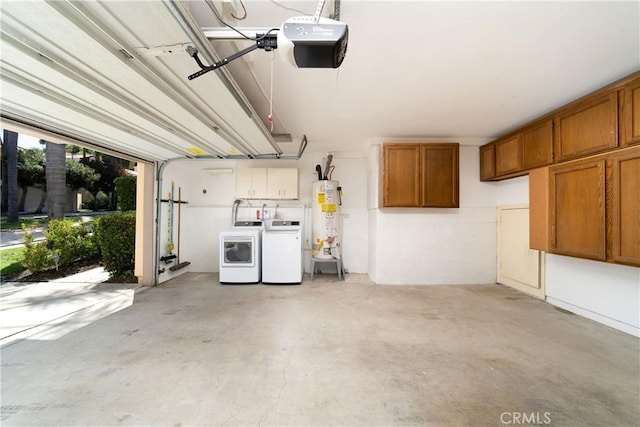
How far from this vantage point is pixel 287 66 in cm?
199

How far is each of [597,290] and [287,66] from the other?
13.6 ft

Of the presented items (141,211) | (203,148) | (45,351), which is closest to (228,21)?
(203,148)

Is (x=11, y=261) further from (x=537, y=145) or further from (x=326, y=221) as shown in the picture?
(x=537, y=145)

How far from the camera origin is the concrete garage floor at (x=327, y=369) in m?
1.33

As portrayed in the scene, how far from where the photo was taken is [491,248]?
3.92 m

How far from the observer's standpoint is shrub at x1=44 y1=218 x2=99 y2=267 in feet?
13.8

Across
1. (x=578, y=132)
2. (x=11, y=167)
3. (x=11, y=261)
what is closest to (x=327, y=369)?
(x=578, y=132)

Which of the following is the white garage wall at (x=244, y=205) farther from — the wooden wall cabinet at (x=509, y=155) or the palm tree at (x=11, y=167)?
the palm tree at (x=11, y=167)

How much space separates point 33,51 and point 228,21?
1.15 metres

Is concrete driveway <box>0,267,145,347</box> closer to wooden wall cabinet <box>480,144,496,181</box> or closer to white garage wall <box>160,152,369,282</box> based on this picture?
white garage wall <box>160,152,369,282</box>

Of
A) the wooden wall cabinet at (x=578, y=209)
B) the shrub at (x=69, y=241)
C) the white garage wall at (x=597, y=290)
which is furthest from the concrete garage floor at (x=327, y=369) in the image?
the shrub at (x=69, y=241)

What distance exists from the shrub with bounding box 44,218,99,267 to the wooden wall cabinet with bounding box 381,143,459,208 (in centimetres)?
599

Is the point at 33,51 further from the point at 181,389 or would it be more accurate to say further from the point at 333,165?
the point at 333,165

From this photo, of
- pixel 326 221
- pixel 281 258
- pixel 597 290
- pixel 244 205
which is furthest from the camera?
pixel 244 205
